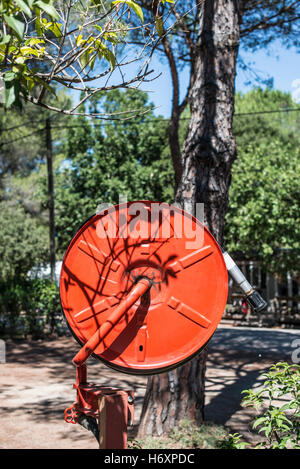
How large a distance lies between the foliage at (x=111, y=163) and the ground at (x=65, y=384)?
30.1 ft

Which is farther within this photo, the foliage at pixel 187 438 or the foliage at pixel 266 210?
the foliage at pixel 266 210

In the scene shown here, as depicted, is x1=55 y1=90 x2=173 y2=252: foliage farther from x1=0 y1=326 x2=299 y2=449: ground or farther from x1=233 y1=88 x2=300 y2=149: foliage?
x1=0 y1=326 x2=299 y2=449: ground

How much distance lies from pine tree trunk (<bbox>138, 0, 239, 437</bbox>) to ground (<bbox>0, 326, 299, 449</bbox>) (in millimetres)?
847

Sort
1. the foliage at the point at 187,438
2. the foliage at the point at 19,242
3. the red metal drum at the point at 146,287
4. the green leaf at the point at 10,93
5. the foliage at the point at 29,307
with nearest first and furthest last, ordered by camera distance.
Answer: the green leaf at the point at 10,93 → the red metal drum at the point at 146,287 → the foliage at the point at 187,438 → the foliage at the point at 29,307 → the foliage at the point at 19,242

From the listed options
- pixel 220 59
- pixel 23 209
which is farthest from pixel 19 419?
pixel 23 209

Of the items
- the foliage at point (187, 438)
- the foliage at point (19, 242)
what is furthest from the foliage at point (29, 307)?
the foliage at point (19, 242)

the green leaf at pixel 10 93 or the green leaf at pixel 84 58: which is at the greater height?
the green leaf at pixel 84 58

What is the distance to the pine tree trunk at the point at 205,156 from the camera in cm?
473

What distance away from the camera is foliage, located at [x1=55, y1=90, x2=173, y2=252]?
2145 centimetres

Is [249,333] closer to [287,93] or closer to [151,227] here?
[151,227]

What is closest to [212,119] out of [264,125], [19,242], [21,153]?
[19,242]

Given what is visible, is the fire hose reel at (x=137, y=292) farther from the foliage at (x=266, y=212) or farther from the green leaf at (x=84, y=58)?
the foliage at (x=266, y=212)

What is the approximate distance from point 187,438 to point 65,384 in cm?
356

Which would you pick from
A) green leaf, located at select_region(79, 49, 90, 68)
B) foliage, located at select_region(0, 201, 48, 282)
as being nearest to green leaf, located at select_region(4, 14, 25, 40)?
green leaf, located at select_region(79, 49, 90, 68)
